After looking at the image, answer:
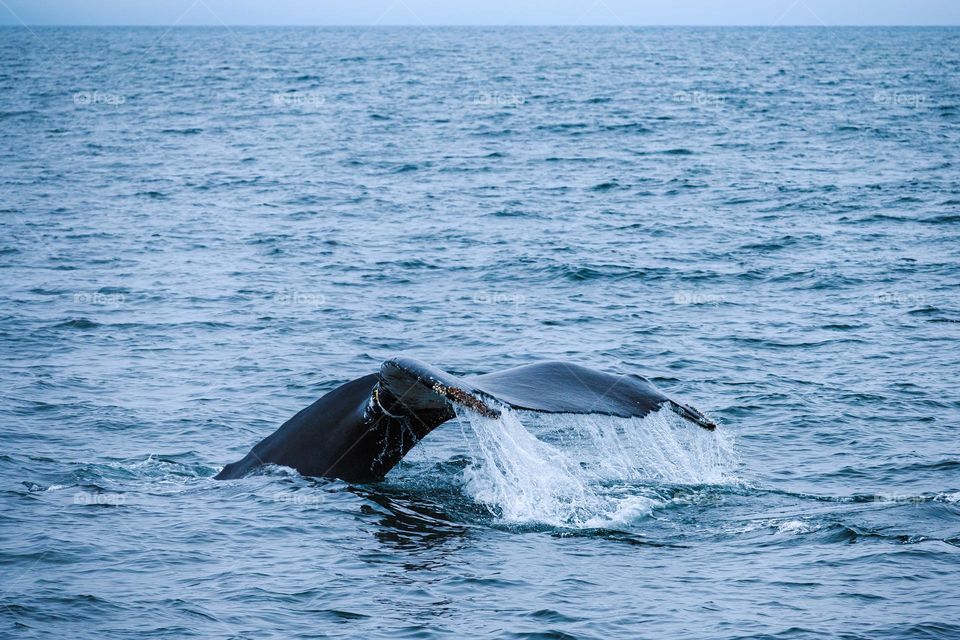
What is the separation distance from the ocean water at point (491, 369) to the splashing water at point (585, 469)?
0.15 feet

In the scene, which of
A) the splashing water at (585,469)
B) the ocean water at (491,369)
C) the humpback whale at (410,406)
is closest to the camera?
the humpback whale at (410,406)

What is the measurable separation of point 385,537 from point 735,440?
179 inches

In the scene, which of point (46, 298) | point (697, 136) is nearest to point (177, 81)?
point (697, 136)

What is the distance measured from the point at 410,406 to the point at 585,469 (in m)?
3.51

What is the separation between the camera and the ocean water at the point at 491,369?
8062mm

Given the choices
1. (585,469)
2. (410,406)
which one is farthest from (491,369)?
(410,406)

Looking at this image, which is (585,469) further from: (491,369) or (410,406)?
(491,369)

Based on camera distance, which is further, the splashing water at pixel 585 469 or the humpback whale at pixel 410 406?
the splashing water at pixel 585 469

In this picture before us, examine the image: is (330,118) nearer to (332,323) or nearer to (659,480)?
(332,323)

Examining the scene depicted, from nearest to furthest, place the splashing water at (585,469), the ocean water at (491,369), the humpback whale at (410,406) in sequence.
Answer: the humpback whale at (410,406) < the ocean water at (491,369) < the splashing water at (585,469)

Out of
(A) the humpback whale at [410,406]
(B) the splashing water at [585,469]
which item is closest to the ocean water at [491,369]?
(B) the splashing water at [585,469]

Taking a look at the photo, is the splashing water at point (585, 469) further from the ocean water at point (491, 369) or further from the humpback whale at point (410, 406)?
the humpback whale at point (410, 406)

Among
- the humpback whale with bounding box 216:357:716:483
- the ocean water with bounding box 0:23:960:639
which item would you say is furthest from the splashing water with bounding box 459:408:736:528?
the humpback whale with bounding box 216:357:716:483

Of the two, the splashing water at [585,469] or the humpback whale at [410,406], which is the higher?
the humpback whale at [410,406]
